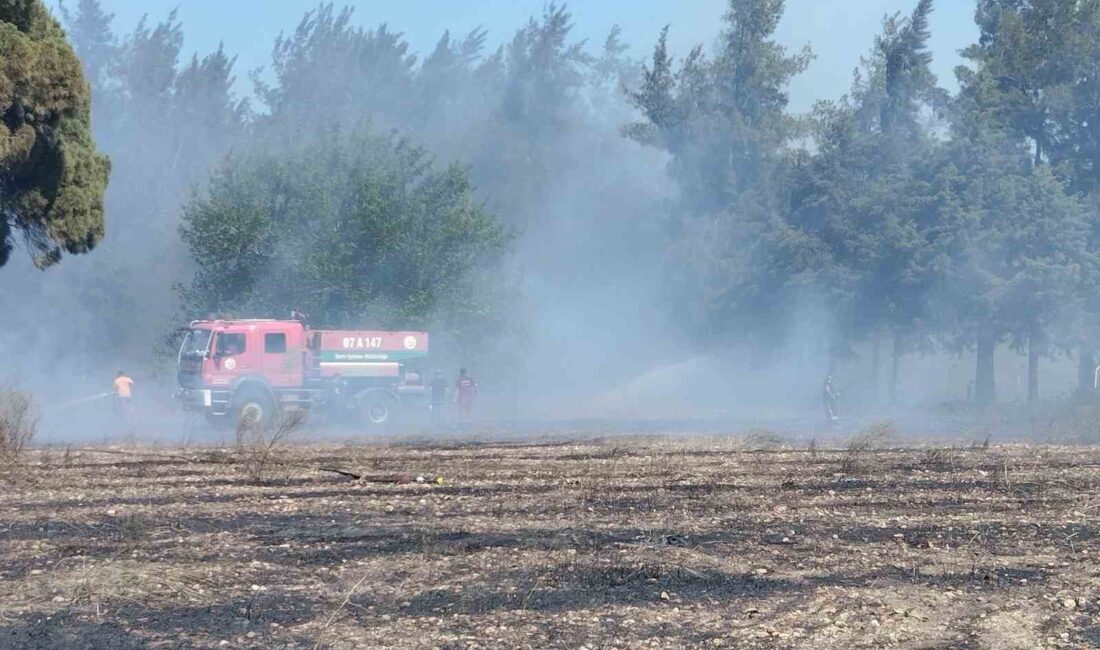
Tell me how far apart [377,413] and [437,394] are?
228 centimetres

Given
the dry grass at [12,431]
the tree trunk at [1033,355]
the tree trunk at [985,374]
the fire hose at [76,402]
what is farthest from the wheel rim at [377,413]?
the tree trunk at [1033,355]

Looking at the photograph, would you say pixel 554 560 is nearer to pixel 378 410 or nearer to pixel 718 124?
pixel 378 410

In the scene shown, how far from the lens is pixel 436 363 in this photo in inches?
1634

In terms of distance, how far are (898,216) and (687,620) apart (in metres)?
33.5

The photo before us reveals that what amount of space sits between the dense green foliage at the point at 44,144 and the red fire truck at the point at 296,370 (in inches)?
389

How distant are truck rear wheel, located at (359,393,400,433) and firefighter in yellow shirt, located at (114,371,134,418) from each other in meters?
6.28

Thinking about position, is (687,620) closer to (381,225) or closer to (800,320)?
(381,225)

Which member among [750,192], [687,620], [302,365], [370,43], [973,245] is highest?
[370,43]

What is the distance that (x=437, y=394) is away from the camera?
33812mm

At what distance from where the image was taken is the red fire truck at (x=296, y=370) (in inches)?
1172

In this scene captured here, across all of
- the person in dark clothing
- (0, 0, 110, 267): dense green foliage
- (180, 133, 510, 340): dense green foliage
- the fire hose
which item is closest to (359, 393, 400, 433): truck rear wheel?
the person in dark clothing

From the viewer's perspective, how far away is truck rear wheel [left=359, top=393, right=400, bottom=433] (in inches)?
1254

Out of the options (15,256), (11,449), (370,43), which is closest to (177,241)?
(15,256)

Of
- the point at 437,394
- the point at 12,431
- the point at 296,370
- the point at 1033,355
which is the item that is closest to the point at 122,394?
the point at 296,370
